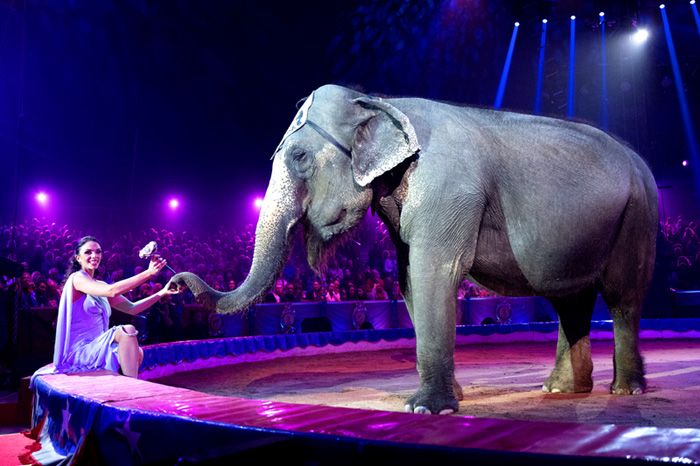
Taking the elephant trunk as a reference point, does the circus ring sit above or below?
below

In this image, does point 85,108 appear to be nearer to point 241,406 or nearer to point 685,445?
point 241,406

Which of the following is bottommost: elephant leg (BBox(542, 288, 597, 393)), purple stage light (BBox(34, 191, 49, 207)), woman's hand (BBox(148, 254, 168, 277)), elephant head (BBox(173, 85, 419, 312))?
elephant leg (BBox(542, 288, 597, 393))

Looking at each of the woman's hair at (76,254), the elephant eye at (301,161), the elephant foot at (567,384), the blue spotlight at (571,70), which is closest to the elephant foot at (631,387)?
the elephant foot at (567,384)

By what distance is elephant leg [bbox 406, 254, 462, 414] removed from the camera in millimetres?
3764

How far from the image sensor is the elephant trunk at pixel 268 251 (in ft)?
13.1

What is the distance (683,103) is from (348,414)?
2333 centimetres

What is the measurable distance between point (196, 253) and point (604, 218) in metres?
11.0

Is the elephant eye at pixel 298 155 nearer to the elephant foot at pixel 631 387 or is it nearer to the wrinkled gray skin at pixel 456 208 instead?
the wrinkled gray skin at pixel 456 208

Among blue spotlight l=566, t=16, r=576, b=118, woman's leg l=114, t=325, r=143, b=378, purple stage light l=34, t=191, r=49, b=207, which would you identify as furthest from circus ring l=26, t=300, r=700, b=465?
purple stage light l=34, t=191, r=49, b=207

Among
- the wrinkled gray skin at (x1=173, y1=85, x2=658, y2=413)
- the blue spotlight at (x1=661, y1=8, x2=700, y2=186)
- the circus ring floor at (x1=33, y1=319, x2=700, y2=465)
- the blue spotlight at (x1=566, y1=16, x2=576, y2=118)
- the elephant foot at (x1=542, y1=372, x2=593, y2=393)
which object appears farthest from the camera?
the blue spotlight at (x1=566, y1=16, x2=576, y2=118)

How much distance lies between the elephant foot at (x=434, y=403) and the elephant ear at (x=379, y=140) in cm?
143

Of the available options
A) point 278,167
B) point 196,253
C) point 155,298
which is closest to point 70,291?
point 155,298

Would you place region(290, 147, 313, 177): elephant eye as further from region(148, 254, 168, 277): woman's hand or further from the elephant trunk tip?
region(148, 254, 168, 277): woman's hand

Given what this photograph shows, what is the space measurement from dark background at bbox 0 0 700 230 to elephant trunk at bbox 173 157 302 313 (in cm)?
1819
